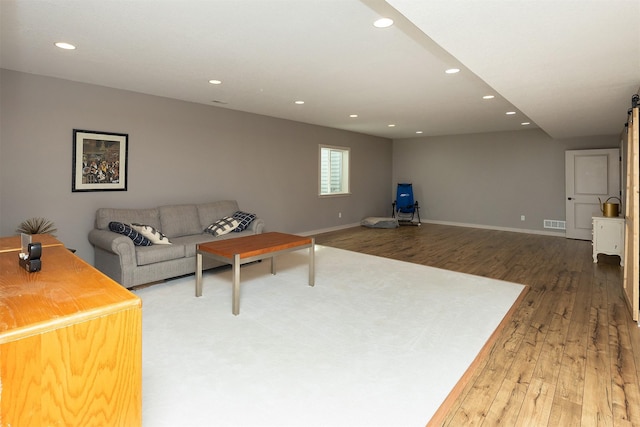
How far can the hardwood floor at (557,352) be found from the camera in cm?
191

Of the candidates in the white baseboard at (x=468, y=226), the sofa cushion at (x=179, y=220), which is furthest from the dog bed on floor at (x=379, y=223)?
Result: the sofa cushion at (x=179, y=220)

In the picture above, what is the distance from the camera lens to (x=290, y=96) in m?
4.94

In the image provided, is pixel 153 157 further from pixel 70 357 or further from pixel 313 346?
pixel 70 357

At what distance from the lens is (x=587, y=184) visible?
Answer: 7.22m

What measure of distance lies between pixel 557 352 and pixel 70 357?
2932mm

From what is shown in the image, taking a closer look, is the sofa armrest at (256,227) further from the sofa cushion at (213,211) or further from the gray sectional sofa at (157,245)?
the sofa cushion at (213,211)

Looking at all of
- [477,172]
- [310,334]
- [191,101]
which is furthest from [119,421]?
[477,172]

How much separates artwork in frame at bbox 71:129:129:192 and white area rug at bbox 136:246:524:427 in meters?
1.61

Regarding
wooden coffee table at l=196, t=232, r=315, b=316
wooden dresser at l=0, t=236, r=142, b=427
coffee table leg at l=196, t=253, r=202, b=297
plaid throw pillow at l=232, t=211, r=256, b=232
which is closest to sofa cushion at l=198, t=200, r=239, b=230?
plaid throw pillow at l=232, t=211, r=256, b=232

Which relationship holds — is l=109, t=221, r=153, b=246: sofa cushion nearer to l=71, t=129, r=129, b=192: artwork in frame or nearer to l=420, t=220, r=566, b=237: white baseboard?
l=71, t=129, r=129, b=192: artwork in frame

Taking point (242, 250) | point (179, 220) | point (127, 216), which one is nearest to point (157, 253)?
point (127, 216)

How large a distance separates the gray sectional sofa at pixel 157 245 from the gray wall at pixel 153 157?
1.09 ft

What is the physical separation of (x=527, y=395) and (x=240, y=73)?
3771 mm

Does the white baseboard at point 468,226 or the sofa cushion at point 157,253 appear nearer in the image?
the sofa cushion at point 157,253
